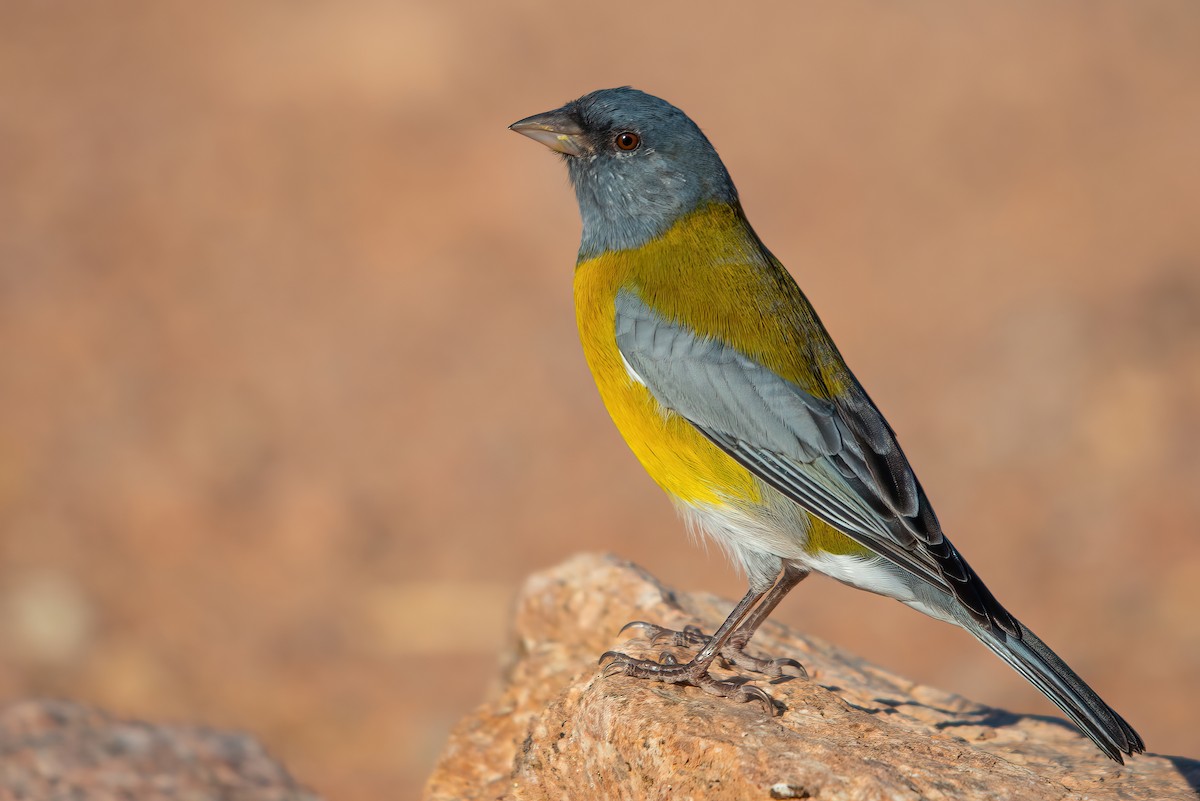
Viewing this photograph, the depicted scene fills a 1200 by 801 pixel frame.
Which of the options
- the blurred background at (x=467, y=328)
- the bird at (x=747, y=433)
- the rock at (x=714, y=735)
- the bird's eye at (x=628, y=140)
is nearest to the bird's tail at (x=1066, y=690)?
the bird at (x=747, y=433)

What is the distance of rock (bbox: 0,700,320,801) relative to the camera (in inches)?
203

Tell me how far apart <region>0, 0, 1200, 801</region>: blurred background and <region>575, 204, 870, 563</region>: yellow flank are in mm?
4111

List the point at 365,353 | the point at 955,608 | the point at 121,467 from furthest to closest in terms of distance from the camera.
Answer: the point at 365,353
the point at 121,467
the point at 955,608

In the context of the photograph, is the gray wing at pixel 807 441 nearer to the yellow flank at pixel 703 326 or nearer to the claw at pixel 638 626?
the yellow flank at pixel 703 326

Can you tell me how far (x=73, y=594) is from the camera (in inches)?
358

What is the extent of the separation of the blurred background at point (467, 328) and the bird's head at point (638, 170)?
4182mm

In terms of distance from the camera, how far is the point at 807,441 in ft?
15.1

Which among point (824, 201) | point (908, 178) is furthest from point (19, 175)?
point (908, 178)

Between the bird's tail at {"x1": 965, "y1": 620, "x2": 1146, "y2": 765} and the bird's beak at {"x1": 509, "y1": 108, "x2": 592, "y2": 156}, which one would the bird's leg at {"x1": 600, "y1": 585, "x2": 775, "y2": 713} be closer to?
the bird's tail at {"x1": 965, "y1": 620, "x2": 1146, "y2": 765}

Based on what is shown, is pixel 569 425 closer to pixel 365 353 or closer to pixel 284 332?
pixel 365 353

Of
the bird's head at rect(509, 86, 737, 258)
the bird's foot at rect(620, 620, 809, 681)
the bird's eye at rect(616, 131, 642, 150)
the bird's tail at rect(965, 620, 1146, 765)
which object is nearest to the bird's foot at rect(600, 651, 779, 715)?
the bird's foot at rect(620, 620, 809, 681)

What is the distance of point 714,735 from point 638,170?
2.22 meters

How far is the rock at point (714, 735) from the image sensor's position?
390cm

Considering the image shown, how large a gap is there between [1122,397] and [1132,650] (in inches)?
82.6
